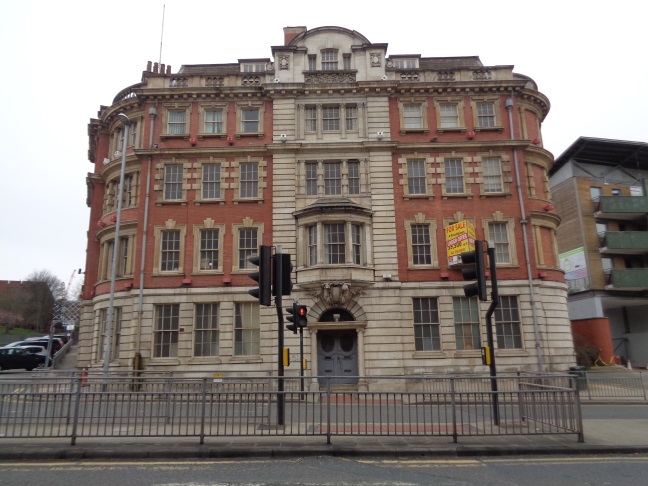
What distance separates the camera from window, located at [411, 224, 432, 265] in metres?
22.8

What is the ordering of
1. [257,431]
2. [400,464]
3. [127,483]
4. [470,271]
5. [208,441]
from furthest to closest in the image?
[470,271], [257,431], [208,441], [400,464], [127,483]

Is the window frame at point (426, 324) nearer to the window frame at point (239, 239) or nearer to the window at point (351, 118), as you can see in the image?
the window frame at point (239, 239)

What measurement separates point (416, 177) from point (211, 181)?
1052 cm

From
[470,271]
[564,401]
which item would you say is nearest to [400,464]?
[564,401]

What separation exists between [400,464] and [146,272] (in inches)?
710

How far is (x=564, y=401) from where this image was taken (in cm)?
940

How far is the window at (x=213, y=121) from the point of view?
24.3 metres

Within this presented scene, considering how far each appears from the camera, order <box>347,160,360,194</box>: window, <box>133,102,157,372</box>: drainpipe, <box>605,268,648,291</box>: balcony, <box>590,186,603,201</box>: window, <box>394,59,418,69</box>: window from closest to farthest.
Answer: <box>133,102,157,372</box>: drainpipe < <box>347,160,360,194</box>: window < <box>394,59,418,69</box>: window < <box>605,268,648,291</box>: balcony < <box>590,186,603,201</box>: window

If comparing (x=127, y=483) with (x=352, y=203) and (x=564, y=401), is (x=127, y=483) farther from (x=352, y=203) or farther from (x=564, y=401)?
(x=352, y=203)

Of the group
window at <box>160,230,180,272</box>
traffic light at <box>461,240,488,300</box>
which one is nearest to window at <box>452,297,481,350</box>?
traffic light at <box>461,240,488,300</box>

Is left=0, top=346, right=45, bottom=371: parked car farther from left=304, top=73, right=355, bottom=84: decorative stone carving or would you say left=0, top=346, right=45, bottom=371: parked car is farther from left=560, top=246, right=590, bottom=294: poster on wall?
left=560, top=246, right=590, bottom=294: poster on wall

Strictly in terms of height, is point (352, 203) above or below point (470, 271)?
above

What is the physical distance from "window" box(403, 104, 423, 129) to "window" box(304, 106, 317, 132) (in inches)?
186

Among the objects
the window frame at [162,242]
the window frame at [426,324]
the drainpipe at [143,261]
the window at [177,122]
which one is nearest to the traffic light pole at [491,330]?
the window frame at [426,324]
